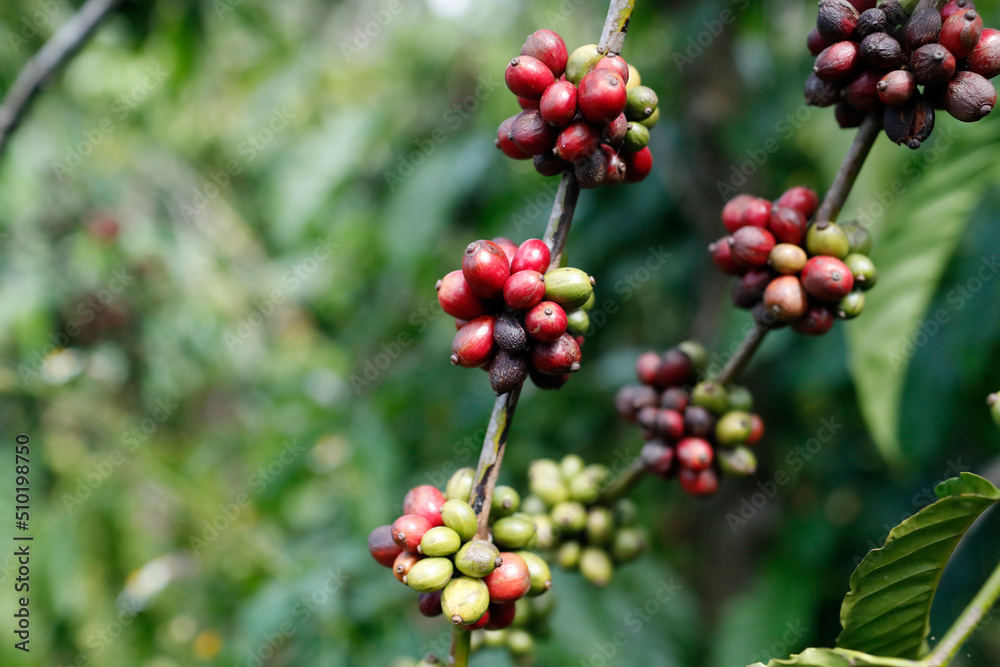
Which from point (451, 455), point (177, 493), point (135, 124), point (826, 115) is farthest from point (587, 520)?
point (135, 124)

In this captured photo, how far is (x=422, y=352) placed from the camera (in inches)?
118

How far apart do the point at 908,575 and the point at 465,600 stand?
0.57 m

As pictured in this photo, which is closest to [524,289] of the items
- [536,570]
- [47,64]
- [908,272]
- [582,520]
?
[536,570]

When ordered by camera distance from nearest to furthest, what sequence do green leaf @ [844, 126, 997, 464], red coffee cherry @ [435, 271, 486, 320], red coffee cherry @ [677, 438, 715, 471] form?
1. red coffee cherry @ [435, 271, 486, 320]
2. red coffee cherry @ [677, 438, 715, 471]
3. green leaf @ [844, 126, 997, 464]

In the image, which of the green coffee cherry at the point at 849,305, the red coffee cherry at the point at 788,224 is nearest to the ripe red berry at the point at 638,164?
the red coffee cherry at the point at 788,224

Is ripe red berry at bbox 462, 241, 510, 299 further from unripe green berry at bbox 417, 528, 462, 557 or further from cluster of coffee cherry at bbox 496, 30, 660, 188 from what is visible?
unripe green berry at bbox 417, 528, 462, 557

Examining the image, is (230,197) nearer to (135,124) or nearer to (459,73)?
(135,124)

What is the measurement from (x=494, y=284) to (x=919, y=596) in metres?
0.68

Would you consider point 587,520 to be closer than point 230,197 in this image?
Yes

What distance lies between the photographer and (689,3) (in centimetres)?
266

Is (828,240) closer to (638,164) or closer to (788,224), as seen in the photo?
(788,224)

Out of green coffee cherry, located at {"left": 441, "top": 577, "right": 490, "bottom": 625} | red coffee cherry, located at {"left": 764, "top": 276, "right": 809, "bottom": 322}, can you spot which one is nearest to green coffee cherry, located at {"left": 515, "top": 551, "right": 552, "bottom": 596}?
green coffee cherry, located at {"left": 441, "top": 577, "right": 490, "bottom": 625}

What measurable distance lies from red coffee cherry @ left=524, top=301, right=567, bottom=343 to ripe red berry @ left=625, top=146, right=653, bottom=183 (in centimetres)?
25

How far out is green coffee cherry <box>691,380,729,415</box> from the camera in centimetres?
113
